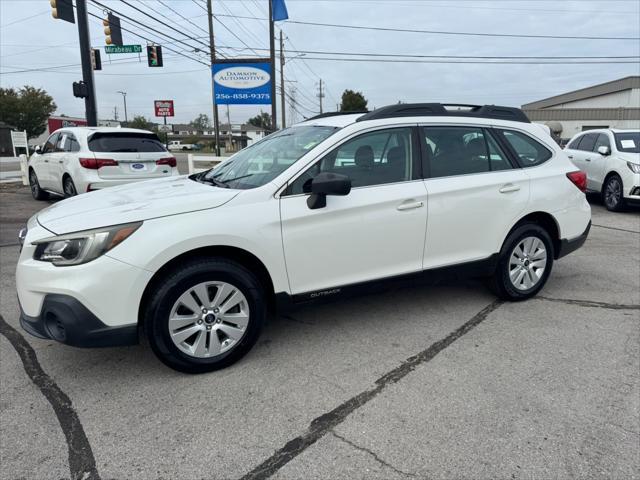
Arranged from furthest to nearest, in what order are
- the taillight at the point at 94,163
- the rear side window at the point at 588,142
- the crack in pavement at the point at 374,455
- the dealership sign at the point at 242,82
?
the dealership sign at the point at 242,82
the rear side window at the point at 588,142
the taillight at the point at 94,163
the crack in pavement at the point at 374,455

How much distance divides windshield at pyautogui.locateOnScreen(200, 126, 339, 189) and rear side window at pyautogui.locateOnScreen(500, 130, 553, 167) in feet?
5.89

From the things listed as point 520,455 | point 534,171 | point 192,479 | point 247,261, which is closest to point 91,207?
point 247,261

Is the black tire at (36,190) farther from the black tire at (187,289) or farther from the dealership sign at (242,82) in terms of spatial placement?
the black tire at (187,289)

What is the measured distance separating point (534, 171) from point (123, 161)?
6.76m

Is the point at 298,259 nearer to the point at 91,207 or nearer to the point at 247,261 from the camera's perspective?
the point at 247,261

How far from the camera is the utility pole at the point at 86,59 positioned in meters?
13.0

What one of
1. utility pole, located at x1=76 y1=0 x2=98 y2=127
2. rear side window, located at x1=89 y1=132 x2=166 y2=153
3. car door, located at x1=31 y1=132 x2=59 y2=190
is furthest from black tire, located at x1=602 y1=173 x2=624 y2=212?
utility pole, located at x1=76 y1=0 x2=98 y2=127

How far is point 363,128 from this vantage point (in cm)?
366

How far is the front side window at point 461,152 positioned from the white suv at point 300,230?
0.01 meters

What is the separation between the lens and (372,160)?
370cm

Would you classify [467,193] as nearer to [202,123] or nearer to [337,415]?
[337,415]

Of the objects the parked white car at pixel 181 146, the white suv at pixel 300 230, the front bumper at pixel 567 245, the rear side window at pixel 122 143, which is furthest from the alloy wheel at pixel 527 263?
the parked white car at pixel 181 146

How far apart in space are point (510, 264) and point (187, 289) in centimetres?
293

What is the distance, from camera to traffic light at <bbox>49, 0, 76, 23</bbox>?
41.2 feet
